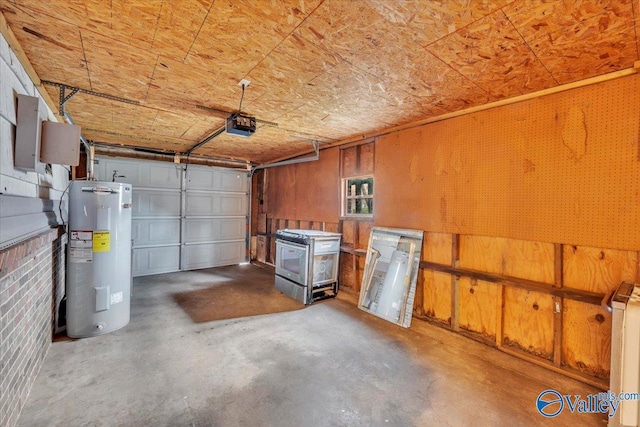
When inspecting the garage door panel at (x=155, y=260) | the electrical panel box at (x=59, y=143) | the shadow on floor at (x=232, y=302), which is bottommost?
the shadow on floor at (x=232, y=302)

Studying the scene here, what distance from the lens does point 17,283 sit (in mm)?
1806

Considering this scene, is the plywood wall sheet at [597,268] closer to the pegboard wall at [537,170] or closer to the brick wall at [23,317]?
the pegboard wall at [537,170]

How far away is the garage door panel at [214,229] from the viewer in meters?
6.03

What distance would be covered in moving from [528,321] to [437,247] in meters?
1.09

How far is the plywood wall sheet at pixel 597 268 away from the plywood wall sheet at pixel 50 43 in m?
4.16

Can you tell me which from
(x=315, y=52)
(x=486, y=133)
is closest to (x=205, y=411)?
(x=315, y=52)

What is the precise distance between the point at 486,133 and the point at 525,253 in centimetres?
128

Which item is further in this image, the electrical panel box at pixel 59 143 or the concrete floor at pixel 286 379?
the electrical panel box at pixel 59 143

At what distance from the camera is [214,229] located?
6.35 meters

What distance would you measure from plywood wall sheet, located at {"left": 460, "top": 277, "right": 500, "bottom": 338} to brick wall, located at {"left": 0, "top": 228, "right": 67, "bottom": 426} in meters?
3.69

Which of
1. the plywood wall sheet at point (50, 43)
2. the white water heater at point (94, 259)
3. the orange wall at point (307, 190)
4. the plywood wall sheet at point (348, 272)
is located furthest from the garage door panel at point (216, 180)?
the plywood wall sheet at point (50, 43)

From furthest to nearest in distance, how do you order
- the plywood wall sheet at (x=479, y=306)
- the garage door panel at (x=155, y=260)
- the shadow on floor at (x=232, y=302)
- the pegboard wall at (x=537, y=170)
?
the garage door panel at (x=155, y=260) < the shadow on floor at (x=232, y=302) < the plywood wall sheet at (x=479, y=306) < the pegboard wall at (x=537, y=170)

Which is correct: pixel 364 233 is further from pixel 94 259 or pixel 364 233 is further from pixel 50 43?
pixel 50 43

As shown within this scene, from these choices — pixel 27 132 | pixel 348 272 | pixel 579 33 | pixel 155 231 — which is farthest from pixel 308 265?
pixel 155 231
